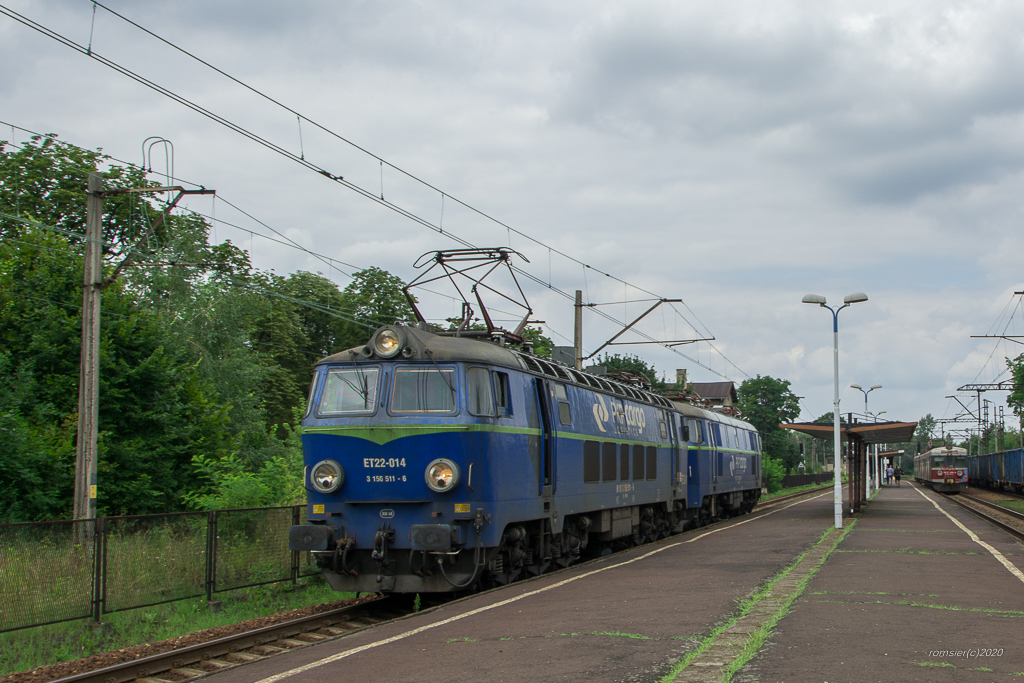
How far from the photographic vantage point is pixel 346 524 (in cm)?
1213

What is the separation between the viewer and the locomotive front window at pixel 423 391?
12.1 metres

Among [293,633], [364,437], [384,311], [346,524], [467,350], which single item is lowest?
[293,633]

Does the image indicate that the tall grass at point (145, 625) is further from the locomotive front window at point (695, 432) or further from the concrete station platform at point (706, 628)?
the locomotive front window at point (695, 432)

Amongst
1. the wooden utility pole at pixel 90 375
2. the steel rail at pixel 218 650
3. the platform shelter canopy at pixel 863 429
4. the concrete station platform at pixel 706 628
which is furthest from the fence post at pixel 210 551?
the platform shelter canopy at pixel 863 429

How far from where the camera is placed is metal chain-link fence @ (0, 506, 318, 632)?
10.2 metres

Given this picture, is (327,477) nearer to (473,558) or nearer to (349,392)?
(349,392)

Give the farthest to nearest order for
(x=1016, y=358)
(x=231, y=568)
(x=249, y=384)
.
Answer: (x=1016, y=358)
(x=249, y=384)
(x=231, y=568)

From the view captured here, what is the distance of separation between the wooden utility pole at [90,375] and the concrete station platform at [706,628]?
304 inches

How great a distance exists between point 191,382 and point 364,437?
13.0m

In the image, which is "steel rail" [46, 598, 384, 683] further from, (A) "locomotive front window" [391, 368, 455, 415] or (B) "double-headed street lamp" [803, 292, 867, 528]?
(B) "double-headed street lamp" [803, 292, 867, 528]

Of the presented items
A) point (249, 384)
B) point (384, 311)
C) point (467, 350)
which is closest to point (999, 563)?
point (467, 350)

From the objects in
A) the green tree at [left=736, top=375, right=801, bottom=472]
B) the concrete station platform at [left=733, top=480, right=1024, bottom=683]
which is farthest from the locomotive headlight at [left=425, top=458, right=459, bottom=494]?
the green tree at [left=736, top=375, right=801, bottom=472]

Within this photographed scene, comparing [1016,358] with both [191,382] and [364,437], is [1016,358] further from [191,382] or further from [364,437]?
[364,437]

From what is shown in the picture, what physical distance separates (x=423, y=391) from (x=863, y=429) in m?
20.0
